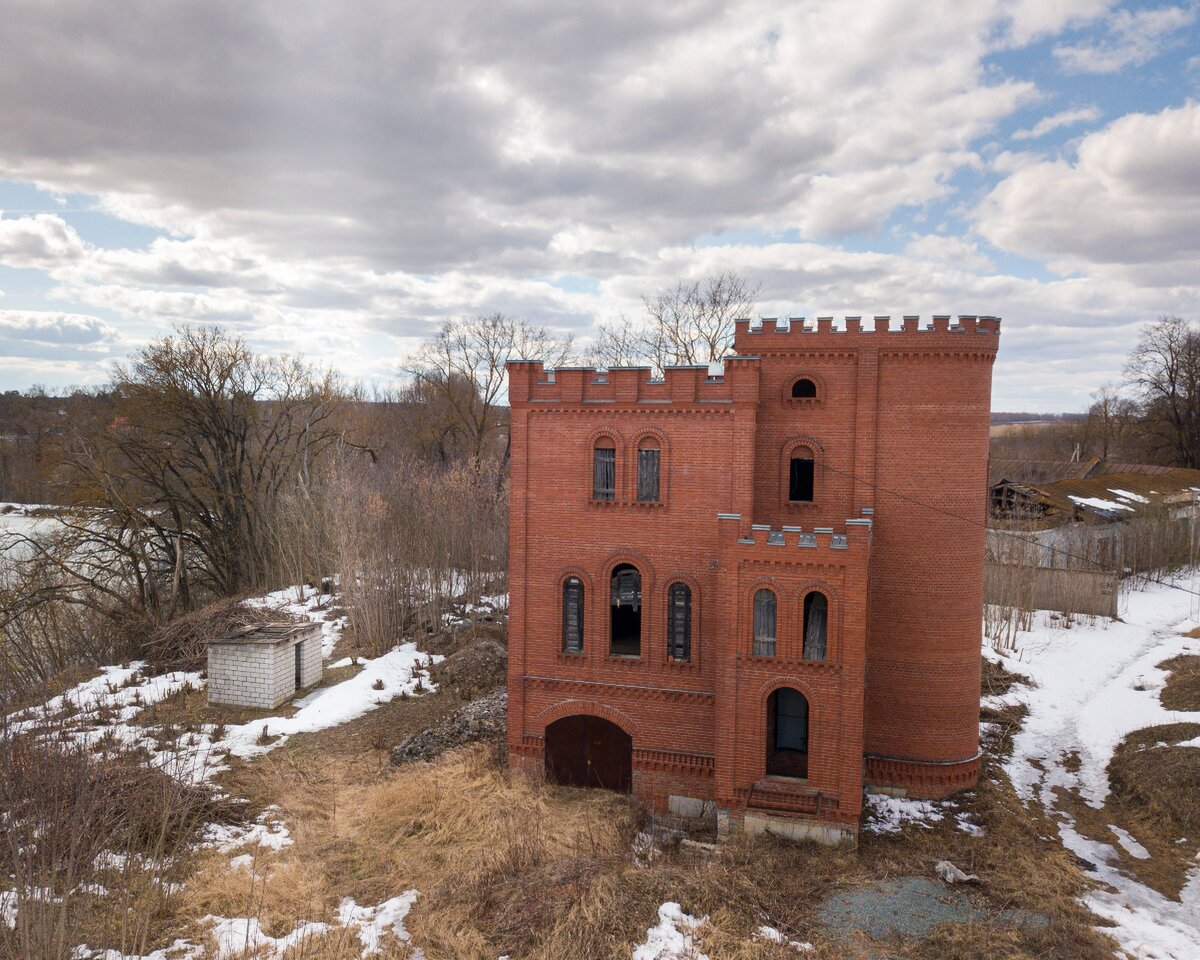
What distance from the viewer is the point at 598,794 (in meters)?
14.5

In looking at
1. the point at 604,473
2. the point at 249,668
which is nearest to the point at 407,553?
the point at 249,668

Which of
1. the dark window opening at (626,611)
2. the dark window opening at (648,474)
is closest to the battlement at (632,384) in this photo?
the dark window opening at (648,474)

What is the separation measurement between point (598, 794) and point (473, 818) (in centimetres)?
266

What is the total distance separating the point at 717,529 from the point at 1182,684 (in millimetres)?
17097

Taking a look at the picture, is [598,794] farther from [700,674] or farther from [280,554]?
[280,554]

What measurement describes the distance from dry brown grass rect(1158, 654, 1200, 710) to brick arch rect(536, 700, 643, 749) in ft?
51.2

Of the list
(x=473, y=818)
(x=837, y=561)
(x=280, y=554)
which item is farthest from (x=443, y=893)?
(x=280, y=554)

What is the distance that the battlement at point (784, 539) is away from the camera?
39.8 ft

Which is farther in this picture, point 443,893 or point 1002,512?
point 1002,512

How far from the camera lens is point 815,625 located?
12.5 meters

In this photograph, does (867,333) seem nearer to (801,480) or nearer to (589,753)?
(801,480)

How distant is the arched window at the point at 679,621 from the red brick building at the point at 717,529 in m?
0.04

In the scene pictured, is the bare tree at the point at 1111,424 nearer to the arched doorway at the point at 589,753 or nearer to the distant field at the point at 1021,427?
the distant field at the point at 1021,427

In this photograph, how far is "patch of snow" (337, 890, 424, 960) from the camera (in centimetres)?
942
